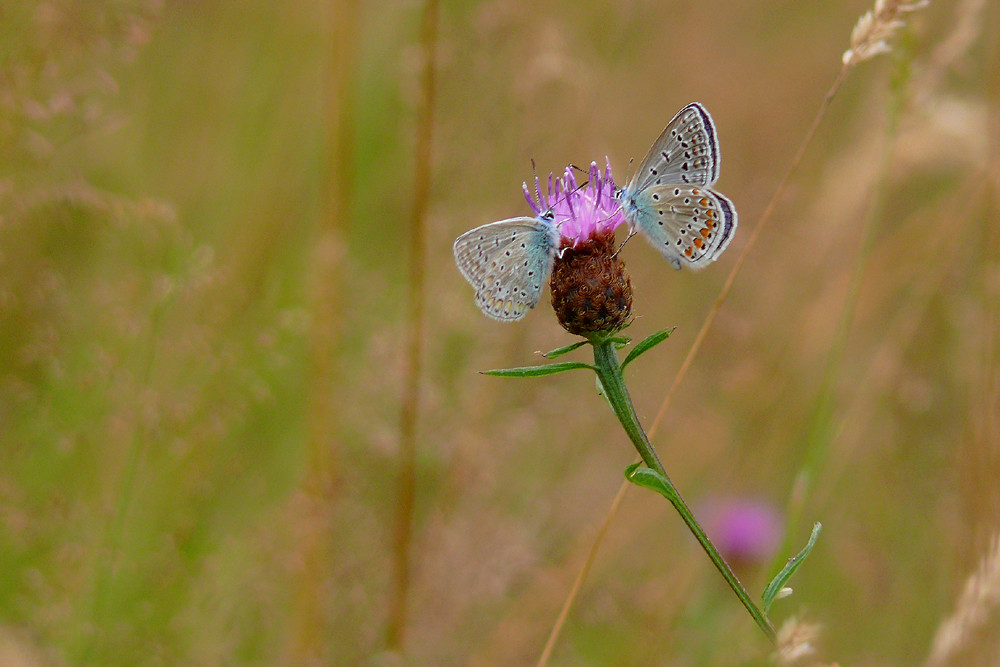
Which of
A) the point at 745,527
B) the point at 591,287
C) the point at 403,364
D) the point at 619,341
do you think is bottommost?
the point at 619,341

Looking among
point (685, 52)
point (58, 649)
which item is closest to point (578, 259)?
point (58, 649)

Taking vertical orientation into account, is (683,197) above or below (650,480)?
above

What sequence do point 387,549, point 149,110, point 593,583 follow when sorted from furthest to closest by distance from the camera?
point 149,110 → point 593,583 → point 387,549

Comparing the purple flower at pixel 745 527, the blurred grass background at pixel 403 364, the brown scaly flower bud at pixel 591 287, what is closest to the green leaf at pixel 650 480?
the brown scaly flower bud at pixel 591 287

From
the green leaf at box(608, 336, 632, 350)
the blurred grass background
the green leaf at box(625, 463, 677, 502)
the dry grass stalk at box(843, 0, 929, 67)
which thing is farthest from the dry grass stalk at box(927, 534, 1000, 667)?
the dry grass stalk at box(843, 0, 929, 67)

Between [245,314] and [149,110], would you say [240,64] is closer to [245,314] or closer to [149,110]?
[149,110]

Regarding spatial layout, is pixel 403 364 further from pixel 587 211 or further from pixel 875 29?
pixel 875 29

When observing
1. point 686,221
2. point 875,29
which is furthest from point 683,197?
point 875,29
